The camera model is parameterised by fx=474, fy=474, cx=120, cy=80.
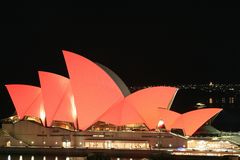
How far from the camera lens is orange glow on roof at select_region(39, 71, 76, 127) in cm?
4303

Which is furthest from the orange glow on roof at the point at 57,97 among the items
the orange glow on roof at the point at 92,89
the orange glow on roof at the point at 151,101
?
the orange glow on roof at the point at 151,101

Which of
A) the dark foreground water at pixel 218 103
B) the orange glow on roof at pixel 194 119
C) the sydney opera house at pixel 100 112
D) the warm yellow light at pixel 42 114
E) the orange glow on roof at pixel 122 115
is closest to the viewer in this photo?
the orange glow on roof at pixel 194 119

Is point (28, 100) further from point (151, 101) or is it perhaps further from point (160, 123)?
point (160, 123)

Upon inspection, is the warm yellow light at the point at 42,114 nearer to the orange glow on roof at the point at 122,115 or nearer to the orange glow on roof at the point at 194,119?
the orange glow on roof at the point at 122,115

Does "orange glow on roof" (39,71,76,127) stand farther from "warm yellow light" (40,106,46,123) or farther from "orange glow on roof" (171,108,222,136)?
"orange glow on roof" (171,108,222,136)

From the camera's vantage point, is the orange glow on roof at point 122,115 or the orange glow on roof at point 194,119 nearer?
the orange glow on roof at point 194,119

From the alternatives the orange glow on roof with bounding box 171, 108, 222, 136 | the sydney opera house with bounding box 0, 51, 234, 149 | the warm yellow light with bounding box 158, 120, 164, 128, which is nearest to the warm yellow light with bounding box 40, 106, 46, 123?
the sydney opera house with bounding box 0, 51, 234, 149

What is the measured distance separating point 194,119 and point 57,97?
1246 centimetres

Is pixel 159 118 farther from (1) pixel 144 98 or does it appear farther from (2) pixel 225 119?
(2) pixel 225 119

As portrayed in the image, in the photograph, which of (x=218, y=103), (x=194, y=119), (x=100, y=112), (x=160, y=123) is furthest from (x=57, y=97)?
(x=218, y=103)

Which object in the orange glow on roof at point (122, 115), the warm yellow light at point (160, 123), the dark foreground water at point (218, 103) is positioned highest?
the dark foreground water at point (218, 103)

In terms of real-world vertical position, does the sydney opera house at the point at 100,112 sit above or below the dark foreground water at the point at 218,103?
below

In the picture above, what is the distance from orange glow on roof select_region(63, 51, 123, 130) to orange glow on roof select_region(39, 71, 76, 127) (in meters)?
1.23

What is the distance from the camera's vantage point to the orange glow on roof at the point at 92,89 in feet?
138
